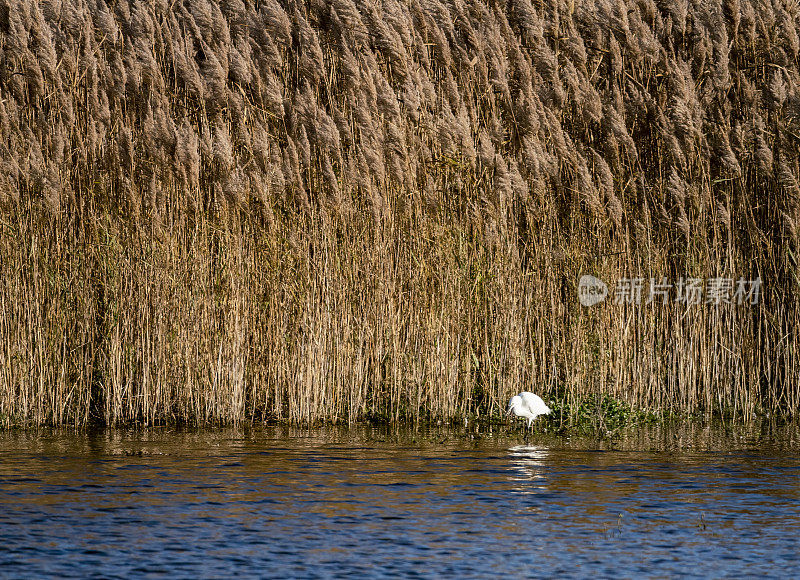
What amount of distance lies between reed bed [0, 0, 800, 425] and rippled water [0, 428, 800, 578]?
66 centimetres

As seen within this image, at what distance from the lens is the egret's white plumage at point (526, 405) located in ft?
23.6

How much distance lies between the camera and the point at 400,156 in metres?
8.30

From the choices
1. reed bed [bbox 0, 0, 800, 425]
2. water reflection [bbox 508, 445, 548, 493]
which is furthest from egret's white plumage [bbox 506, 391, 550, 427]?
reed bed [bbox 0, 0, 800, 425]

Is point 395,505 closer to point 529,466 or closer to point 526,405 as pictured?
point 529,466

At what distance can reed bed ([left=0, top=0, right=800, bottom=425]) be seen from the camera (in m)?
7.77

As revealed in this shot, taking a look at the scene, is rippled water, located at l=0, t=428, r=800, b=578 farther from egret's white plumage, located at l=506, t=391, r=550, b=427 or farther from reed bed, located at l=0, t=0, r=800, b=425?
reed bed, located at l=0, t=0, r=800, b=425

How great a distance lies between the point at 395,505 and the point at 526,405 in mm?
1991

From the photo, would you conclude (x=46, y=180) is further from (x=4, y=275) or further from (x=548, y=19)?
(x=548, y=19)

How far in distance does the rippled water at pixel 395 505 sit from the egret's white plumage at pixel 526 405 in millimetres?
173

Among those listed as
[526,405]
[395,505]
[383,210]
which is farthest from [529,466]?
[383,210]

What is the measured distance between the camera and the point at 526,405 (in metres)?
7.22

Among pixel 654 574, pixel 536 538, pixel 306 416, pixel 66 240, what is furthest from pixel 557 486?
pixel 66 240

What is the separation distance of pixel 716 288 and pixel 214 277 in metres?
3.51

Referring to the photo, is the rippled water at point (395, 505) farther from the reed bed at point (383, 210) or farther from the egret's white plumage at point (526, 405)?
the reed bed at point (383, 210)
